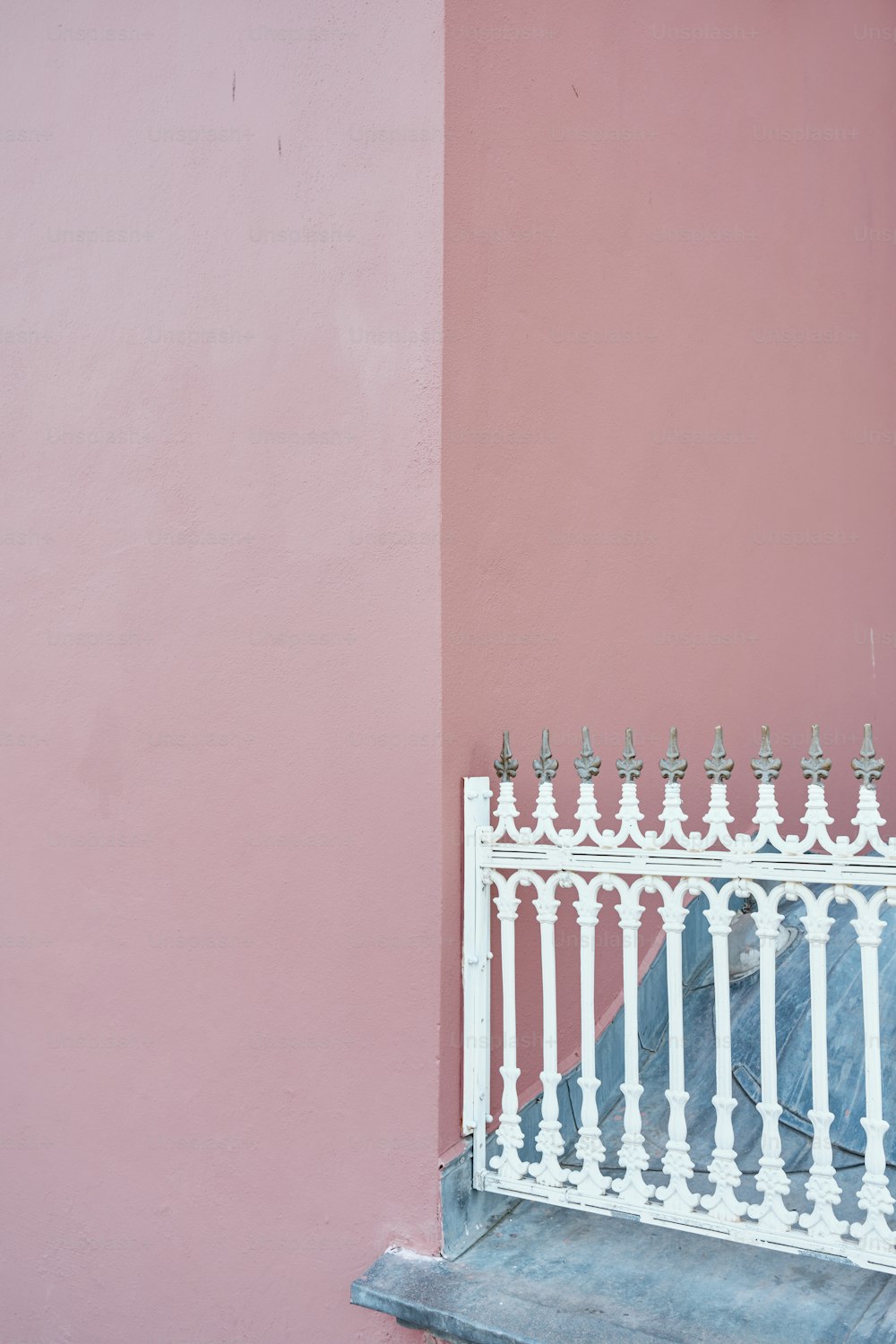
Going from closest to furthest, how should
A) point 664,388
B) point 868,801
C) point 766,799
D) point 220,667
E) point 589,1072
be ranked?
point 868,801
point 766,799
point 589,1072
point 220,667
point 664,388

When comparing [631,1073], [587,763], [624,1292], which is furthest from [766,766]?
[624,1292]

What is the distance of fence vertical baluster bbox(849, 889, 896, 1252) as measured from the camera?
2365 millimetres

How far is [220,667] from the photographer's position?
10.3 ft

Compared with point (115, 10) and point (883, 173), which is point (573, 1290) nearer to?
point (115, 10)

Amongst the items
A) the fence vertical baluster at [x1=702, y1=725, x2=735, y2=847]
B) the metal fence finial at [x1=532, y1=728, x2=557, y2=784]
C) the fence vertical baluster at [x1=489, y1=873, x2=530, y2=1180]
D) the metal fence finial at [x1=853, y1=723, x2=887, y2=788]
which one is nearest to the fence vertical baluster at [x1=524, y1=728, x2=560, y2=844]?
the metal fence finial at [x1=532, y1=728, x2=557, y2=784]

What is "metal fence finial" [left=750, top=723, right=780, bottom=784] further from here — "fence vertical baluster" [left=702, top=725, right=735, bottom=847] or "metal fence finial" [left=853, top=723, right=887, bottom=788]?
"metal fence finial" [left=853, top=723, right=887, bottom=788]

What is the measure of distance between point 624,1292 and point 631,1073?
0.47m

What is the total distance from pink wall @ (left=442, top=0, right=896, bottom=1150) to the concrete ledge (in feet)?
1.16

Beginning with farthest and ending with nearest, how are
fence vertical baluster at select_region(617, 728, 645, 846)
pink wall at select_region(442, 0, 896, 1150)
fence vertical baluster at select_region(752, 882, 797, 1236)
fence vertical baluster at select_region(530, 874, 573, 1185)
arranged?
1. pink wall at select_region(442, 0, 896, 1150)
2. fence vertical baluster at select_region(530, 874, 573, 1185)
3. fence vertical baluster at select_region(617, 728, 645, 846)
4. fence vertical baluster at select_region(752, 882, 797, 1236)

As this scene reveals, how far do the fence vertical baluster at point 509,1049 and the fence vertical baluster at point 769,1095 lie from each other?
0.60 meters

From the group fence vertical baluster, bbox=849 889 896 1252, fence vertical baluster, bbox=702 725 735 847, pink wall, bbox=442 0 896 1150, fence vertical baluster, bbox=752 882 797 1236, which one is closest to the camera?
fence vertical baluster, bbox=849 889 896 1252

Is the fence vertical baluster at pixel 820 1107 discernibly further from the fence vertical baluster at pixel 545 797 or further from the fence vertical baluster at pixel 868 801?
the fence vertical baluster at pixel 545 797

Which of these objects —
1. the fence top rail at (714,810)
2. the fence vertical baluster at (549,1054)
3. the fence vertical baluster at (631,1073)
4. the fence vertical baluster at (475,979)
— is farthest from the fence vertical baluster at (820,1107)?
the fence vertical baluster at (475,979)

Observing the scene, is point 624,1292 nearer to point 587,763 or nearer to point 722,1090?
point 722,1090
